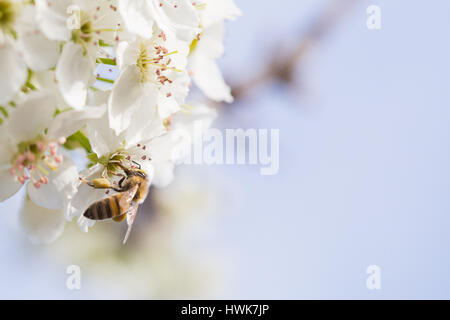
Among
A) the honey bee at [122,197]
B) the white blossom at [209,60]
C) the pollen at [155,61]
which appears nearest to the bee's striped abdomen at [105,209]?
the honey bee at [122,197]

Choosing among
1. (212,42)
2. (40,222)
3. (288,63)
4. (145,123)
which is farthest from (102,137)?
(288,63)

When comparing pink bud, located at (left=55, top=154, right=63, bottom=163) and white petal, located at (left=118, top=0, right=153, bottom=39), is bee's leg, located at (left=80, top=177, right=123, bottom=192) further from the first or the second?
white petal, located at (left=118, top=0, right=153, bottom=39)

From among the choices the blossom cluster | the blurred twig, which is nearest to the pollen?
the blossom cluster

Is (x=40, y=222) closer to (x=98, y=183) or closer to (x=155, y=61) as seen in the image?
(x=98, y=183)

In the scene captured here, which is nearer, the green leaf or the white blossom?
the green leaf

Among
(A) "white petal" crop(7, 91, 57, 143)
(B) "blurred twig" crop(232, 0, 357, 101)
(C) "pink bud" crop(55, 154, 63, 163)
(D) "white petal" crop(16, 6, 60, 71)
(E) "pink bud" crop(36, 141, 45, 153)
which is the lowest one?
(C) "pink bud" crop(55, 154, 63, 163)
